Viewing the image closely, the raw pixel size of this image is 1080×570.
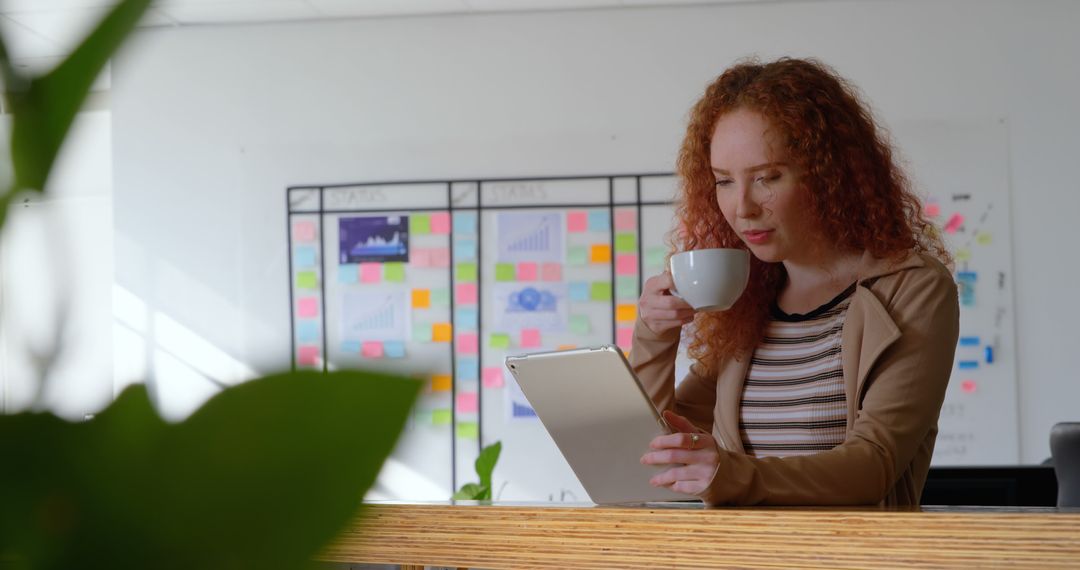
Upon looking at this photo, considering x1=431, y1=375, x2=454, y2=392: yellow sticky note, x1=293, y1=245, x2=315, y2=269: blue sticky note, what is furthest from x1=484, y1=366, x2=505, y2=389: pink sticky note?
x1=431, y1=375, x2=454, y2=392: yellow sticky note

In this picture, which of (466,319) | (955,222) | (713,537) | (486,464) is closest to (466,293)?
(466,319)

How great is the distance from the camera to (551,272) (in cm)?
454

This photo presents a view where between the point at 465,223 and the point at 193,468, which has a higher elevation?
the point at 465,223

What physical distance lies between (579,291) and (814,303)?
9.55 feet

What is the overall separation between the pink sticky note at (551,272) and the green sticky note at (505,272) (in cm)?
12

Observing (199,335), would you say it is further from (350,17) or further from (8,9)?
(8,9)

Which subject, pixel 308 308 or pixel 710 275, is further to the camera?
pixel 308 308

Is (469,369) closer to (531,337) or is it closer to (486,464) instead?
(531,337)

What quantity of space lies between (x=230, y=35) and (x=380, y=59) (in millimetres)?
702

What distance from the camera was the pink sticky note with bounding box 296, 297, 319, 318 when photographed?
468 cm

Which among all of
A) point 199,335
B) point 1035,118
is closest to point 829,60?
point 1035,118

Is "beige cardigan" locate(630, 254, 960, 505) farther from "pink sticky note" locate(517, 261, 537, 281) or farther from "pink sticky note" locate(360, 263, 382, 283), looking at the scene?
"pink sticky note" locate(360, 263, 382, 283)

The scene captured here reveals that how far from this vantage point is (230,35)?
4.83 meters

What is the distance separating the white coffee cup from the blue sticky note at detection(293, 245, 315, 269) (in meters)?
3.46
